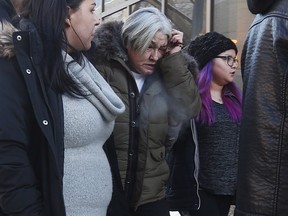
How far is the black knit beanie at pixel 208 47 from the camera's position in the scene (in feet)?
11.1

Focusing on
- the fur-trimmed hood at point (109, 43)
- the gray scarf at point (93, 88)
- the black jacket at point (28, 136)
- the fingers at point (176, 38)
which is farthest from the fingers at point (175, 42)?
the black jacket at point (28, 136)

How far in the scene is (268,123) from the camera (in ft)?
5.06

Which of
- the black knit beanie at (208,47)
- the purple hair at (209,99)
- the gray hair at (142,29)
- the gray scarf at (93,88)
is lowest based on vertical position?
the purple hair at (209,99)

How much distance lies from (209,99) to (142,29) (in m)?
0.84

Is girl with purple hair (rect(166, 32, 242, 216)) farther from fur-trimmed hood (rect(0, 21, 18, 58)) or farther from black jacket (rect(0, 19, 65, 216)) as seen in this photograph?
fur-trimmed hood (rect(0, 21, 18, 58))

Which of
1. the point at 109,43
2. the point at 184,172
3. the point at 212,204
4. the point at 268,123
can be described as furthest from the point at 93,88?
the point at 212,204

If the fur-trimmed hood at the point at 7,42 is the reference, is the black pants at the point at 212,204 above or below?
below

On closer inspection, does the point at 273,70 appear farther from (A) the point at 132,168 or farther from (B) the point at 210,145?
(B) the point at 210,145

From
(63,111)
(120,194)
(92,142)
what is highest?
(63,111)

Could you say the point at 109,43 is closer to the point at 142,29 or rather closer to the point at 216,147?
the point at 142,29

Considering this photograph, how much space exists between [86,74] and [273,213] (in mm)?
1027

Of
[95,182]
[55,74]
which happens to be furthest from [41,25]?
[95,182]

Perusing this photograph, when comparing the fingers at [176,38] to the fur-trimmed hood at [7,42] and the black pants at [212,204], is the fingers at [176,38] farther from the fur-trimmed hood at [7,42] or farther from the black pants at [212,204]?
the fur-trimmed hood at [7,42]

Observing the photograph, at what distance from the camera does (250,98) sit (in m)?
1.60
